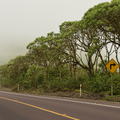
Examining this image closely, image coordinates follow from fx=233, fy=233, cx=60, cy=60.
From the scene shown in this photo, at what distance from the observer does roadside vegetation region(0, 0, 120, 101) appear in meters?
20.4

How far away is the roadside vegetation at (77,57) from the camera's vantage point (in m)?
20.4

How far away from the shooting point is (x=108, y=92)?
1888 cm

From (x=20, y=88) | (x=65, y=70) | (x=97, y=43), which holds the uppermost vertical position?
(x=97, y=43)

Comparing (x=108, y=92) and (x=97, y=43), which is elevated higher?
(x=97, y=43)

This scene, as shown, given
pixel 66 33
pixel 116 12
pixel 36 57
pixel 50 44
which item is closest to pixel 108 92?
pixel 116 12

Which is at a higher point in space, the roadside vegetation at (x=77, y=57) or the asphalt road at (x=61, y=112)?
the roadside vegetation at (x=77, y=57)

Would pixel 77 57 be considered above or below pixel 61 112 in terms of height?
above

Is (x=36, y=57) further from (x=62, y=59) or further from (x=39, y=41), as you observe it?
(x=62, y=59)

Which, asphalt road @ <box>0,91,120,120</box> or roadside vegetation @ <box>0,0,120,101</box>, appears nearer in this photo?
asphalt road @ <box>0,91,120,120</box>

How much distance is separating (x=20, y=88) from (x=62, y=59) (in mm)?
9999

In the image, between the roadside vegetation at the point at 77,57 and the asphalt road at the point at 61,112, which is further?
the roadside vegetation at the point at 77,57

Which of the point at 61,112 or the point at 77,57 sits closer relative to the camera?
the point at 61,112

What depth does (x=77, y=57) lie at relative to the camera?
100ft

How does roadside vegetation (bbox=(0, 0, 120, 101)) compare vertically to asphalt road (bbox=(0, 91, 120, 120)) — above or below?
above
